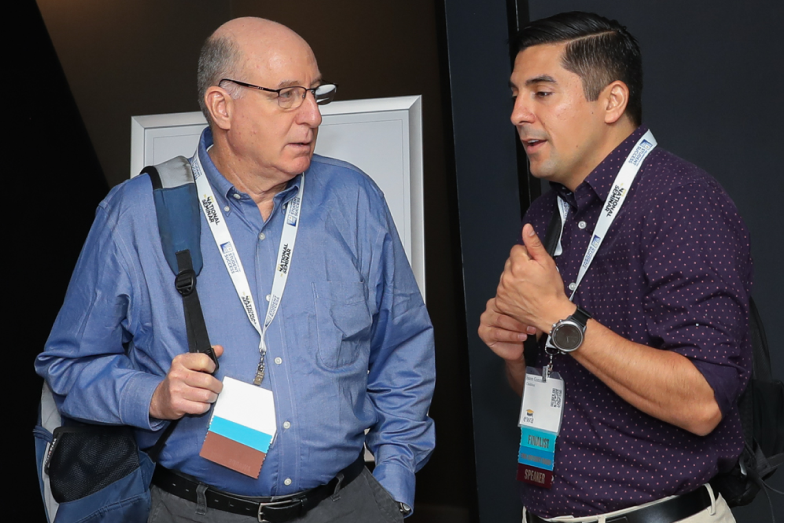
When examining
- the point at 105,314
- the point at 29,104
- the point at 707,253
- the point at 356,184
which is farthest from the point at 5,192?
the point at 707,253

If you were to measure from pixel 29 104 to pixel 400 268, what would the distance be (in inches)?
75.2

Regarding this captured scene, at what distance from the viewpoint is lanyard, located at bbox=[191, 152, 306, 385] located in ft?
6.15

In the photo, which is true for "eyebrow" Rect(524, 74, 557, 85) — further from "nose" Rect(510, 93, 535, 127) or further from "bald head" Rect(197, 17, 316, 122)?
"bald head" Rect(197, 17, 316, 122)

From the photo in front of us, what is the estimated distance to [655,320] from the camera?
1.69 metres

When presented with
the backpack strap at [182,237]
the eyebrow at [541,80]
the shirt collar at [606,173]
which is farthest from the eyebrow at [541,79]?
the backpack strap at [182,237]

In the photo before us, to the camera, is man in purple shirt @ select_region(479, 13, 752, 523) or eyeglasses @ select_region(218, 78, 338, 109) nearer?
man in purple shirt @ select_region(479, 13, 752, 523)

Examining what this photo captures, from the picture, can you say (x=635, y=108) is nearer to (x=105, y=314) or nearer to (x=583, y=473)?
(x=583, y=473)

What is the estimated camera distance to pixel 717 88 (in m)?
2.69

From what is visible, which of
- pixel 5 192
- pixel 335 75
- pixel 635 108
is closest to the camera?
pixel 635 108

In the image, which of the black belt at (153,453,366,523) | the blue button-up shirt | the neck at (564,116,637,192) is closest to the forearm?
the neck at (564,116,637,192)

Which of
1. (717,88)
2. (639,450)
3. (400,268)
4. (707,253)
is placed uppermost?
(717,88)

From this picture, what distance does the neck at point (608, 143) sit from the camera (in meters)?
1.97

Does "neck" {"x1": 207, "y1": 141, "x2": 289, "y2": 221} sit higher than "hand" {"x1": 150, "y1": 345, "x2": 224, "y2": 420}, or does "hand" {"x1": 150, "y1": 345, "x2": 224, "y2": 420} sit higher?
"neck" {"x1": 207, "y1": 141, "x2": 289, "y2": 221}

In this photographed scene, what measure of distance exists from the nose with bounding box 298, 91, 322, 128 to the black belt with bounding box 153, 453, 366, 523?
952 millimetres
